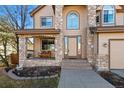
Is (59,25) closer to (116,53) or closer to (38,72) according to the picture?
(38,72)

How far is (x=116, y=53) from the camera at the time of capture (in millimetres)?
17031

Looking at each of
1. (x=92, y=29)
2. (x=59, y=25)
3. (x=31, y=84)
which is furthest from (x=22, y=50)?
(x=31, y=84)

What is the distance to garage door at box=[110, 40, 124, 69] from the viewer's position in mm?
16984

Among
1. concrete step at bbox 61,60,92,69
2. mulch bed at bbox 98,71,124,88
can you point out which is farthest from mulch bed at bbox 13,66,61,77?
mulch bed at bbox 98,71,124,88

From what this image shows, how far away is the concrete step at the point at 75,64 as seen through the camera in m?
17.5

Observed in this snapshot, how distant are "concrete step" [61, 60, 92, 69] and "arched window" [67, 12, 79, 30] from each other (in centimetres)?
383

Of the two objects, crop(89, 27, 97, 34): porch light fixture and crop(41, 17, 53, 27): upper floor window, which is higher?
crop(41, 17, 53, 27): upper floor window

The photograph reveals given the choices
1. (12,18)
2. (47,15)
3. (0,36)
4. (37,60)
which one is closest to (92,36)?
(37,60)

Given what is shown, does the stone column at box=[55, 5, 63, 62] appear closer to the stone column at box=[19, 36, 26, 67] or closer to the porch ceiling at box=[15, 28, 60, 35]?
the porch ceiling at box=[15, 28, 60, 35]

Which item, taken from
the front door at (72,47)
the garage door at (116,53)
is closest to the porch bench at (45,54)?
the front door at (72,47)

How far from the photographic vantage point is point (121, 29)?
53.7 ft

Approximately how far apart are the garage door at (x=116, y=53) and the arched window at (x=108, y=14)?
6045 mm

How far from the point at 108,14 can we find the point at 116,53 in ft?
22.2

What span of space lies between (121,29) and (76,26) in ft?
17.7
